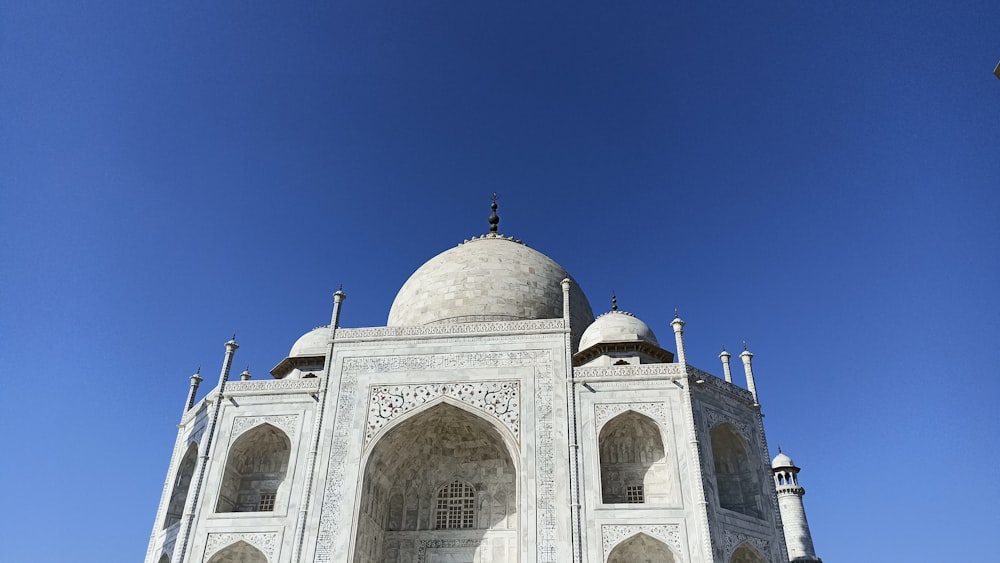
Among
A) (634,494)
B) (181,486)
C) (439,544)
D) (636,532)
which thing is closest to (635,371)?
(634,494)

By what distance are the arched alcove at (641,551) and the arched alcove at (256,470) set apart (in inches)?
353

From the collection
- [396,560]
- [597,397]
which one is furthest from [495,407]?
[396,560]

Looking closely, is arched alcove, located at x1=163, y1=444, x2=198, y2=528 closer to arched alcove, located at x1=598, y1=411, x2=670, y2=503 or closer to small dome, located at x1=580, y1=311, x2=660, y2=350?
arched alcove, located at x1=598, y1=411, x2=670, y2=503

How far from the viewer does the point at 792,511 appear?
29375 mm

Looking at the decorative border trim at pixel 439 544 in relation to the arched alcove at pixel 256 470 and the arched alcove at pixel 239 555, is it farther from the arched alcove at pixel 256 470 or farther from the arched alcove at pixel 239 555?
the arched alcove at pixel 256 470

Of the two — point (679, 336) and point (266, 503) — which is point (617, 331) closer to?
point (679, 336)

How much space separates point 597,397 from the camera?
16781 mm

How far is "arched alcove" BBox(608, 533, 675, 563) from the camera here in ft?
49.0

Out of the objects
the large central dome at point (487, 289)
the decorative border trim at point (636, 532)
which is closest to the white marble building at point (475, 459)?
the decorative border trim at point (636, 532)

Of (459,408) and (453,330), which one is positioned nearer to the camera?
(459,408)

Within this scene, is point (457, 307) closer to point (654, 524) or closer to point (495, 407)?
point (495, 407)

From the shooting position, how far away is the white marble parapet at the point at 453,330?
18188mm

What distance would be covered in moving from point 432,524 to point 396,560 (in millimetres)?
1264

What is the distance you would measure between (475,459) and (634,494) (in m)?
4.45
